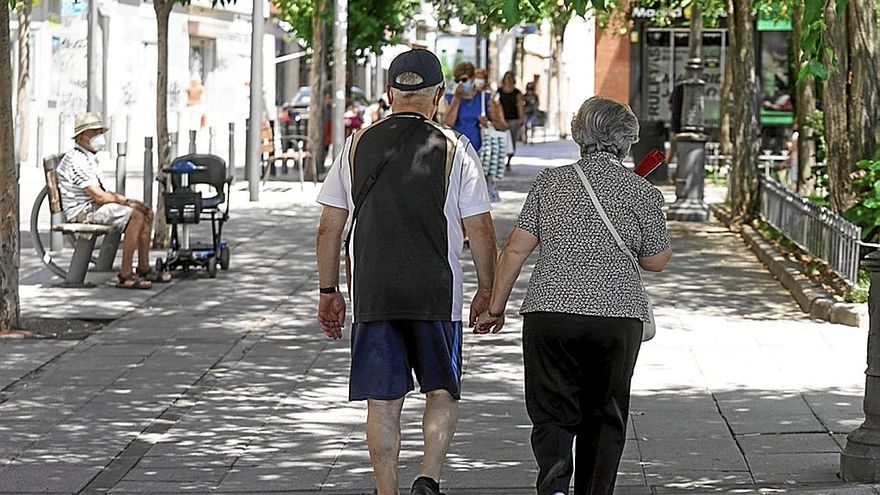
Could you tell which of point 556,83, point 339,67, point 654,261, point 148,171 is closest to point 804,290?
point 148,171

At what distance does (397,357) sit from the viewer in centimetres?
632

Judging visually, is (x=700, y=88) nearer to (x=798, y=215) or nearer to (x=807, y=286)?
(x=798, y=215)

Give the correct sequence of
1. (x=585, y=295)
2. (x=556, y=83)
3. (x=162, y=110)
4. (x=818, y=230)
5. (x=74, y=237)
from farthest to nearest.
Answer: (x=556, y=83), (x=162, y=110), (x=74, y=237), (x=818, y=230), (x=585, y=295)

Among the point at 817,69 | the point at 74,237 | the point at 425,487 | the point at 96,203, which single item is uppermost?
the point at 817,69

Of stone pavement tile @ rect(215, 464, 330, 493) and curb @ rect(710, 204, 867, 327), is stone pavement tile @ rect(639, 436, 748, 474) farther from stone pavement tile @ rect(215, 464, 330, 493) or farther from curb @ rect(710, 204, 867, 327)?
curb @ rect(710, 204, 867, 327)

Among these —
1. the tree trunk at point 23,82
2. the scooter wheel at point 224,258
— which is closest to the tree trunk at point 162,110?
the scooter wheel at point 224,258

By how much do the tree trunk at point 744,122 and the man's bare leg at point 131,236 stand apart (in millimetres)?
8480

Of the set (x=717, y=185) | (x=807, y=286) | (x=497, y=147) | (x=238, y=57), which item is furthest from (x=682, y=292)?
(x=238, y=57)

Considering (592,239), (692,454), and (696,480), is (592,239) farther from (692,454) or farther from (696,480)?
(692,454)

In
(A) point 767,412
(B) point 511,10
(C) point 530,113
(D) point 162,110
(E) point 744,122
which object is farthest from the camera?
(C) point 530,113

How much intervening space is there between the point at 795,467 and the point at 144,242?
7593mm

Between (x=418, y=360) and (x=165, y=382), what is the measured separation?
368 cm

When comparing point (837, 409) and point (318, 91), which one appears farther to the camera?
point (318, 91)

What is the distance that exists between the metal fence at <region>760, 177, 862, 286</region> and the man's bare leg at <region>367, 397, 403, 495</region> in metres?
6.72
